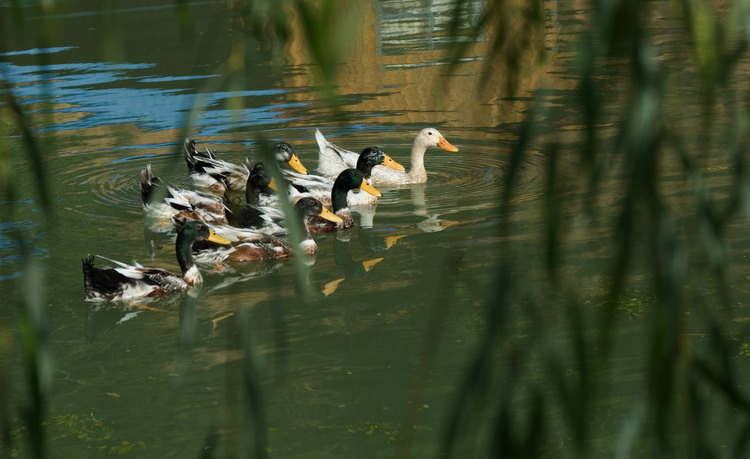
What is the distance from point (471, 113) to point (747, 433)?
35.3 ft

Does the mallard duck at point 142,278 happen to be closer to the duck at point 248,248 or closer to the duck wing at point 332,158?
the duck at point 248,248

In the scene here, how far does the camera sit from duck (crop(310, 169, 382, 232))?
8883mm

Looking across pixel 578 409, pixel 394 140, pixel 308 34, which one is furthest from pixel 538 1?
pixel 394 140

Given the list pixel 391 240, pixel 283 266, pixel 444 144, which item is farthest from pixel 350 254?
pixel 444 144

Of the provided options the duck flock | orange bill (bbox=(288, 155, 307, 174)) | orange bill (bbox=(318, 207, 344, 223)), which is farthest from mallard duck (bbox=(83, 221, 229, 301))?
orange bill (bbox=(288, 155, 307, 174))

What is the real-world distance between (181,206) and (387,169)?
199 centimetres

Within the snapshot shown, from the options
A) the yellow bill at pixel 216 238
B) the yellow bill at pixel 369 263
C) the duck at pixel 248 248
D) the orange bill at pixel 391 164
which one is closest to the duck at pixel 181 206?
the duck at pixel 248 248

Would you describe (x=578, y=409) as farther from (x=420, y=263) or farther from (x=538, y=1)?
(x=420, y=263)

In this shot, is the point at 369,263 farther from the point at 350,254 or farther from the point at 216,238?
the point at 216,238

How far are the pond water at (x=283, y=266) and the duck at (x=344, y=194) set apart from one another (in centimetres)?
11

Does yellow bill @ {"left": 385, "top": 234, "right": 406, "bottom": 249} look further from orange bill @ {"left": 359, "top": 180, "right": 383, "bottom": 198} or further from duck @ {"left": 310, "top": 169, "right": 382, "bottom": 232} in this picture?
orange bill @ {"left": 359, "top": 180, "right": 383, "bottom": 198}

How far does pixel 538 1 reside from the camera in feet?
6.38

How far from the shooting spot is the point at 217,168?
32.8 ft

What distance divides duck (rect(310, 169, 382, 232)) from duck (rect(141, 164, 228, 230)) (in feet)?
2.75
